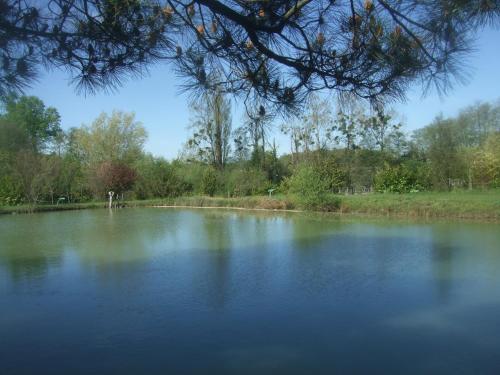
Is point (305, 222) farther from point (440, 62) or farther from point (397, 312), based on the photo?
point (440, 62)

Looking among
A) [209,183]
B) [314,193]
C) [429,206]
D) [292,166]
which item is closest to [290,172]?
[292,166]

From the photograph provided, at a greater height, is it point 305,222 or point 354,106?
point 354,106

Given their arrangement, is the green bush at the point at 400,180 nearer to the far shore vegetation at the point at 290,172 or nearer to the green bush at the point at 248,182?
the far shore vegetation at the point at 290,172

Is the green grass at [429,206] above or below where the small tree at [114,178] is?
below

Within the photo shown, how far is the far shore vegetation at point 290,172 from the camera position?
15.1 metres

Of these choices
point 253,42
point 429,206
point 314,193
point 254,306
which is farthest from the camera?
point 314,193

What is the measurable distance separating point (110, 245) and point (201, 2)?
22.6 ft

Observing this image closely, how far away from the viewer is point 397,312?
163 inches

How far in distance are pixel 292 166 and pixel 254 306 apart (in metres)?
16.0

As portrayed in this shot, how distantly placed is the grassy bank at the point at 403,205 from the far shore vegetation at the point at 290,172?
4 cm

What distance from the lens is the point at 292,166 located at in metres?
20.1

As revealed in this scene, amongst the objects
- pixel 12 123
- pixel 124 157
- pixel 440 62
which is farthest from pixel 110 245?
pixel 124 157

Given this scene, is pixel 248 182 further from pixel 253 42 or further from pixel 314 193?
pixel 253 42

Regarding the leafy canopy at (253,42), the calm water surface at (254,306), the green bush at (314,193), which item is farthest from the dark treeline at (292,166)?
the leafy canopy at (253,42)
